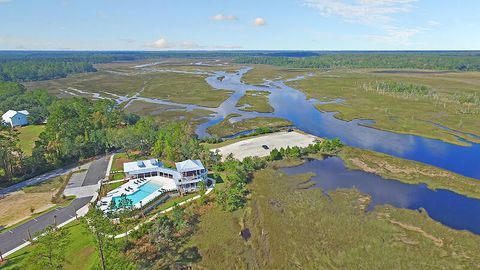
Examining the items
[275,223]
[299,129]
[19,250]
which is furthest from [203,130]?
[19,250]

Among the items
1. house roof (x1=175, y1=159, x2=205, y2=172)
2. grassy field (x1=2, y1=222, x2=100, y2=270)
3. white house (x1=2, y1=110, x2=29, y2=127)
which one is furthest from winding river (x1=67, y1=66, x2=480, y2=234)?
white house (x1=2, y1=110, x2=29, y2=127)

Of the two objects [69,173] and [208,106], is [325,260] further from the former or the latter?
[208,106]

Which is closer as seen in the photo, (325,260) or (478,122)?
(325,260)

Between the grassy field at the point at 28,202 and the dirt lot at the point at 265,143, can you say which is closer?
the grassy field at the point at 28,202

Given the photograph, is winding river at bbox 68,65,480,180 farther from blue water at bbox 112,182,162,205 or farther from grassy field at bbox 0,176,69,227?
grassy field at bbox 0,176,69,227

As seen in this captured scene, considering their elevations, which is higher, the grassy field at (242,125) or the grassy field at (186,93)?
the grassy field at (186,93)

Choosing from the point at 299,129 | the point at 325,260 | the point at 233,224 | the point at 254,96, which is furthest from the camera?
the point at 254,96

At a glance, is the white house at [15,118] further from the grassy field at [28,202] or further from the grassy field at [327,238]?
the grassy field at [327,238]

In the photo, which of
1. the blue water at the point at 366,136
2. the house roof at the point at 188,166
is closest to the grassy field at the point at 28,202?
the house roof at the point at 188,166
